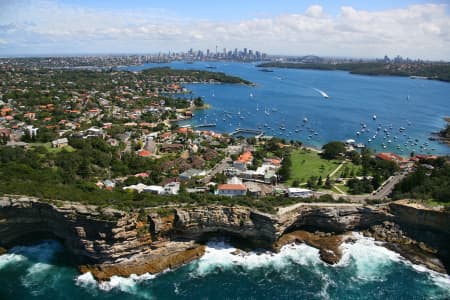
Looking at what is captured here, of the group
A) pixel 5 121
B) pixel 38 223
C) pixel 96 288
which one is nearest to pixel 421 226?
Answer: pixel 96 288

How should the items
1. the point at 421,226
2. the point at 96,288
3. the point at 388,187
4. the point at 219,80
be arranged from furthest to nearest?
1. the point at 219,80
2. the point at 388,187
3. the point at 421,226
4. the point at 96,288

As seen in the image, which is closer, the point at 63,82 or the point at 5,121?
the point at 5,121

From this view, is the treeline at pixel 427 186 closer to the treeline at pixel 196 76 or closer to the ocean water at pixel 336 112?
the ocean water at pixel 336 112

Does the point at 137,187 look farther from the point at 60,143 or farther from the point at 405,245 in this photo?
the point at 405,245

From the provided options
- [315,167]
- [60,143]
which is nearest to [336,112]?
[315,167]

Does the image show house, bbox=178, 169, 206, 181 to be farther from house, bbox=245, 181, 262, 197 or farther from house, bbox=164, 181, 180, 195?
house, bbox=245, 181, 262, 197

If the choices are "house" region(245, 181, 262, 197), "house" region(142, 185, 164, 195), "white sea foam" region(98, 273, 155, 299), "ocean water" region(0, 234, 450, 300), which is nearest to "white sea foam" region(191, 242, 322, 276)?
"ocean water" region(0, 234, 450, 300)

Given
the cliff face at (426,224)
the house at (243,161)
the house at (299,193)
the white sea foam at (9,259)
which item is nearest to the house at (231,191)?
the house at (299,193)

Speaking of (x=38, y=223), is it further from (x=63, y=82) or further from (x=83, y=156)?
(x=63, y=82)
